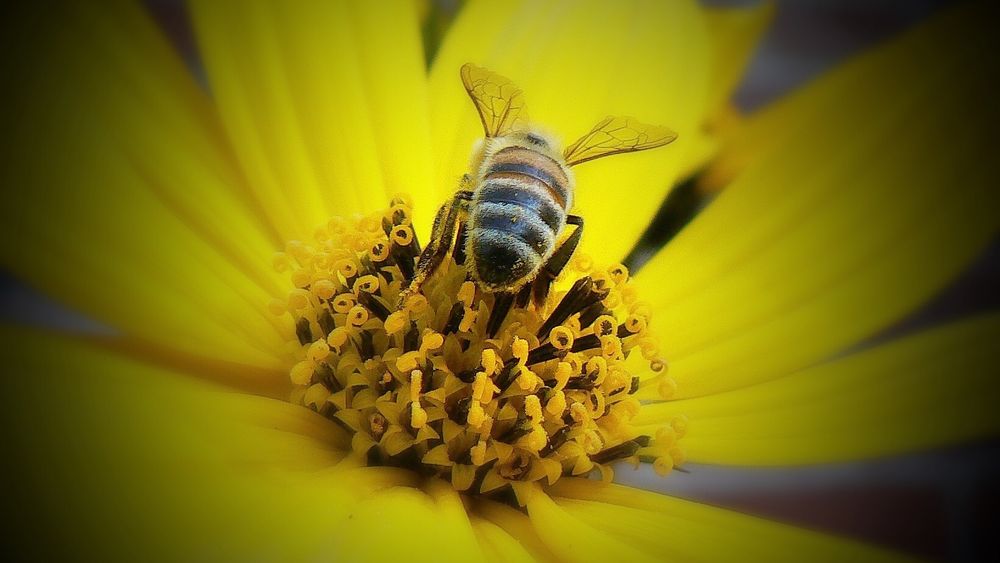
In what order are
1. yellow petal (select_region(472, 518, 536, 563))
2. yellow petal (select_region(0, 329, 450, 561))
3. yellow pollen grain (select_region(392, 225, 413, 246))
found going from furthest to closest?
yellow pollen grain (select_region(392, 225, 413, 246))
yellow petal (select_region(472, 518, 536, 563))
yellow petal (select_region(0, 329, 450, 561))

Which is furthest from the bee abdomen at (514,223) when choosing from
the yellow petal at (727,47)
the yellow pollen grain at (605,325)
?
the yellow petal at (727,47)

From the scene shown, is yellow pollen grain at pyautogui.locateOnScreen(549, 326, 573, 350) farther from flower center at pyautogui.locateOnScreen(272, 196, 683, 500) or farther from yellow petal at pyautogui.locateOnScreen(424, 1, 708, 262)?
yellow petal at pyautogui.locateOnScreen(424, 1, 708, 262)

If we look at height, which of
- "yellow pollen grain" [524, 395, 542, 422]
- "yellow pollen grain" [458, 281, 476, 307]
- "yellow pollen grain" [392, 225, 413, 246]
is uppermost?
"yellow pollen grain" [392, 225, 413, 246]

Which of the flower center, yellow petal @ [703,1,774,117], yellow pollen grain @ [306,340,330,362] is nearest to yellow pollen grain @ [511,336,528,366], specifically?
the flower center

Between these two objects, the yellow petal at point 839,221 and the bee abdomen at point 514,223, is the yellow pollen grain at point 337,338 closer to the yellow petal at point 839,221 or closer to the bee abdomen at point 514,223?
the bee abdomen at point 514,223

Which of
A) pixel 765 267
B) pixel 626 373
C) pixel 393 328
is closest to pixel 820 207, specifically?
pixel 765 267

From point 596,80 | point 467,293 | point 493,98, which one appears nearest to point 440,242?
point 467,293
